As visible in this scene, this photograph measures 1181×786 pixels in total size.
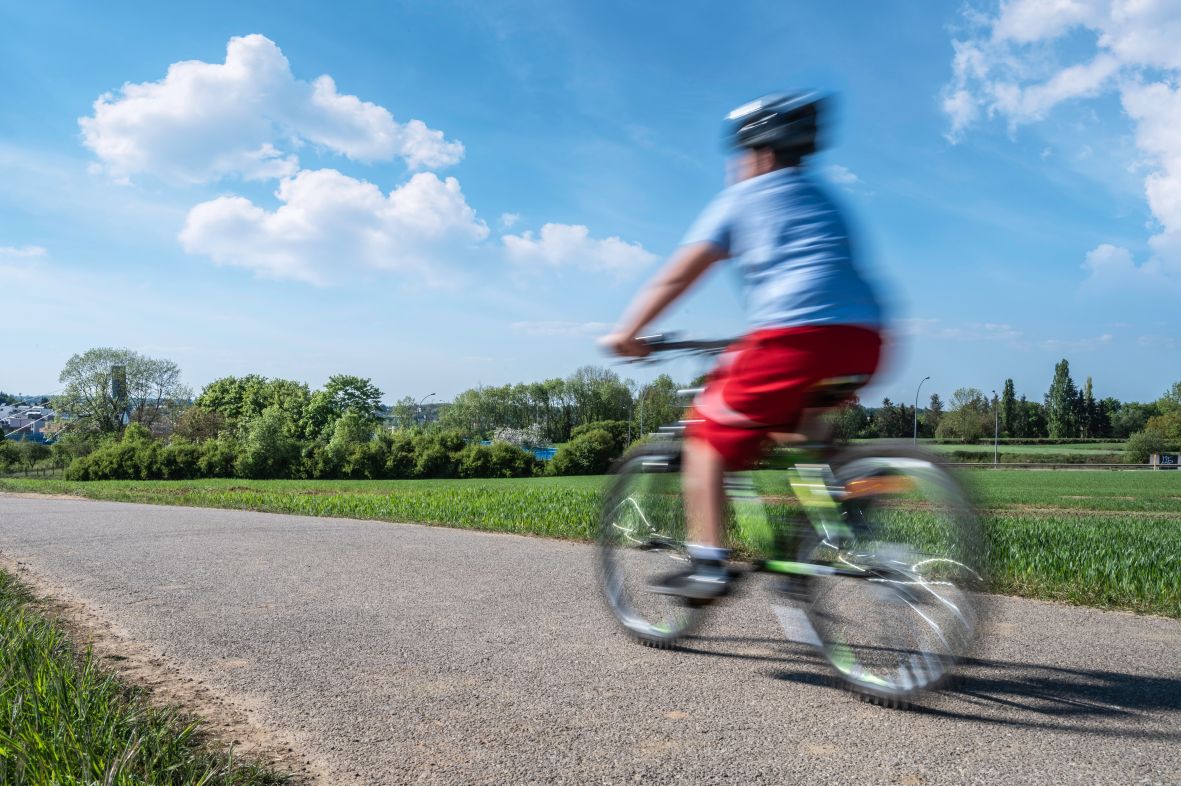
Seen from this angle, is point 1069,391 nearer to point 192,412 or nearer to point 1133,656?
point 192,412

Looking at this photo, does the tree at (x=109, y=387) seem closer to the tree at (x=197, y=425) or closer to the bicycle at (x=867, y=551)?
the tree at (x=197, y=425)

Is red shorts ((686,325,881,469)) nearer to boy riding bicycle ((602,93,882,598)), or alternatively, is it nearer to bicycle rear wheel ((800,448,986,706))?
boy riding bicycle ((602,93,882,598))

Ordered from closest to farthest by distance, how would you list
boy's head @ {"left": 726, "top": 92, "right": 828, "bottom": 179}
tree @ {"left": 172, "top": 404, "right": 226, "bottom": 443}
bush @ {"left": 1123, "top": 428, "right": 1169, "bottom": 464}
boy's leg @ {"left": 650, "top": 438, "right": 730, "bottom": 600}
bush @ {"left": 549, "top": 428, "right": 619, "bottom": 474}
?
boy's head @ {"left": 726, "top": 92, "right": 828, "bottom": 179}
boy's leg @ {"left": 650, "top": 438, "right": 730, "bottom": 600}
bush @ {"left": 549, "top": 428, "right": 619, "bottom": 474}
bush @ {"left": 1123, "top": 428, "right": 1169, "bottom": 464}
tree @ {"left": 172, "top": 404, "right": 226, "bottom": 443}

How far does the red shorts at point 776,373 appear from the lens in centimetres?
281

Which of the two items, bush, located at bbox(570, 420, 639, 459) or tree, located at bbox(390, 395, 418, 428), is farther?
tree, located at bbox(390, 395, 418, 428)

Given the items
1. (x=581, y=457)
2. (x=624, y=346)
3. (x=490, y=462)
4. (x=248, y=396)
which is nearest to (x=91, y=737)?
(x=624, y=346)

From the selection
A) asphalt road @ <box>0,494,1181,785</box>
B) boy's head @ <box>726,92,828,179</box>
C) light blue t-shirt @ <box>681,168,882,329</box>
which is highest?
boy's head @ <box>726,92,828,179</box>

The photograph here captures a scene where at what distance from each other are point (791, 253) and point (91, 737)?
8.63ft

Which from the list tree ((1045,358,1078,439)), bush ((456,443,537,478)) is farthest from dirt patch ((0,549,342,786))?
tree ((1045,358,1078,439))

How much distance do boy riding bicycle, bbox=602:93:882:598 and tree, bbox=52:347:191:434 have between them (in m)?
87.0

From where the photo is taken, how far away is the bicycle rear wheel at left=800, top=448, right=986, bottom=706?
2.81 m

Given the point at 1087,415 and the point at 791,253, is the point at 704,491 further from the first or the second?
the point at 1087,415

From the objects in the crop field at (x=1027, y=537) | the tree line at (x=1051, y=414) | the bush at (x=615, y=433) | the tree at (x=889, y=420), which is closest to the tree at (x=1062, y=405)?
the tree line at (x=1051, y=414)

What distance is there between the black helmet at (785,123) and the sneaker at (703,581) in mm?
1594
